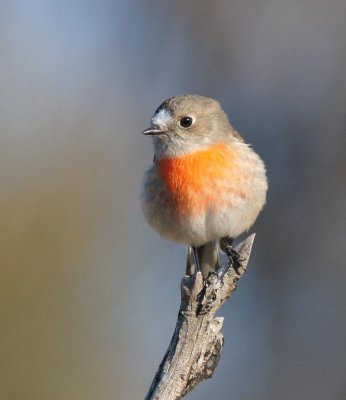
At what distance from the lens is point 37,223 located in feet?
25.5

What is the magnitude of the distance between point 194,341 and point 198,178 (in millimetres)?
1143

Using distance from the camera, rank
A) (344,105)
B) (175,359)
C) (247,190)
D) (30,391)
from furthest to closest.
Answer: (344,105)
(30,391)
(247,190)
(175,359)

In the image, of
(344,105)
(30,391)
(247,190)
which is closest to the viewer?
(247,190)

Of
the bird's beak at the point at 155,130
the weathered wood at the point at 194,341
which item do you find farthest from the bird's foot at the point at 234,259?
the bird's beak at the point at 155,130

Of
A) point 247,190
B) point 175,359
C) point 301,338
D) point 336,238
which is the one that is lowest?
point 175,359

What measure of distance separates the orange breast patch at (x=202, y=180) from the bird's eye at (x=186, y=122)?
8.7 inches

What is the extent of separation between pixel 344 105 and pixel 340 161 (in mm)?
508

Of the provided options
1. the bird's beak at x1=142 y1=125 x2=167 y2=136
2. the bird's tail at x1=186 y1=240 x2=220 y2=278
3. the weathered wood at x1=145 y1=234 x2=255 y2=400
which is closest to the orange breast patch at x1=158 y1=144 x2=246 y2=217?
the bird's beak at x1=142 y1=125 x2=167 y2=136

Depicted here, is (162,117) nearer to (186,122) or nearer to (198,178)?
(186,122)

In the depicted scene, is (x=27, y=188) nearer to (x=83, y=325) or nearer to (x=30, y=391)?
(x=83, y=325)

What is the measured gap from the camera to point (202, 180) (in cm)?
478

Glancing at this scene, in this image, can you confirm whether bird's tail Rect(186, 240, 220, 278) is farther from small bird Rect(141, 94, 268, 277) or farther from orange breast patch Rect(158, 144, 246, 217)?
orange breast patch Rect(158, 144, 246, 217)

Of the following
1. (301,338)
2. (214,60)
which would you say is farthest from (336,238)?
(214,60)

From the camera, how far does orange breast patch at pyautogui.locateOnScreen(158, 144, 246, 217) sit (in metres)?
4.79
